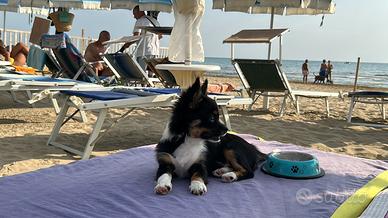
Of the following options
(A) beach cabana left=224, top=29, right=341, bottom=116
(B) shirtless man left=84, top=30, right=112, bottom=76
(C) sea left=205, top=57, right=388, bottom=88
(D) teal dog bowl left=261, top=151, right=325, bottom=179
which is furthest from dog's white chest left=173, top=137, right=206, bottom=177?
(C) sea left=205, top=57, right=388, bottom=88

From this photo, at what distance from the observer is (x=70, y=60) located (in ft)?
25.6

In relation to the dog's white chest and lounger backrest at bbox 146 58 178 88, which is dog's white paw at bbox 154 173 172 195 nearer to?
the dog's white chest

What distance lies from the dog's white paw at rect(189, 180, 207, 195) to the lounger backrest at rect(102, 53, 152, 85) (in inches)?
238

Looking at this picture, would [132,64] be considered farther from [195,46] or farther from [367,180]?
[367,180]

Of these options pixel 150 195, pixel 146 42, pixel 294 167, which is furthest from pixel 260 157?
pixel 146 42

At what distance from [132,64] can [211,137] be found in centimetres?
600

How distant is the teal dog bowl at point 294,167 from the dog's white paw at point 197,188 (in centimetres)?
55

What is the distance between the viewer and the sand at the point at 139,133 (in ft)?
13.9

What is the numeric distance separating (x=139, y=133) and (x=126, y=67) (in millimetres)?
2897

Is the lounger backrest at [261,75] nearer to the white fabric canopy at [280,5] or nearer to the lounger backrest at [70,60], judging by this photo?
the white fabric canopy at [280,5]

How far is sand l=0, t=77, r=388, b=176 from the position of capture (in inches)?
167

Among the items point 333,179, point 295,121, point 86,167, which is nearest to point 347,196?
point 333,179

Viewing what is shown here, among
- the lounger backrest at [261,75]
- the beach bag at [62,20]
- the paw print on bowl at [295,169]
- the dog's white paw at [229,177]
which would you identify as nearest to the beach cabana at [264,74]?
the lounger backrest at [261,75]

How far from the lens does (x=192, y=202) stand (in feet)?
6.57
